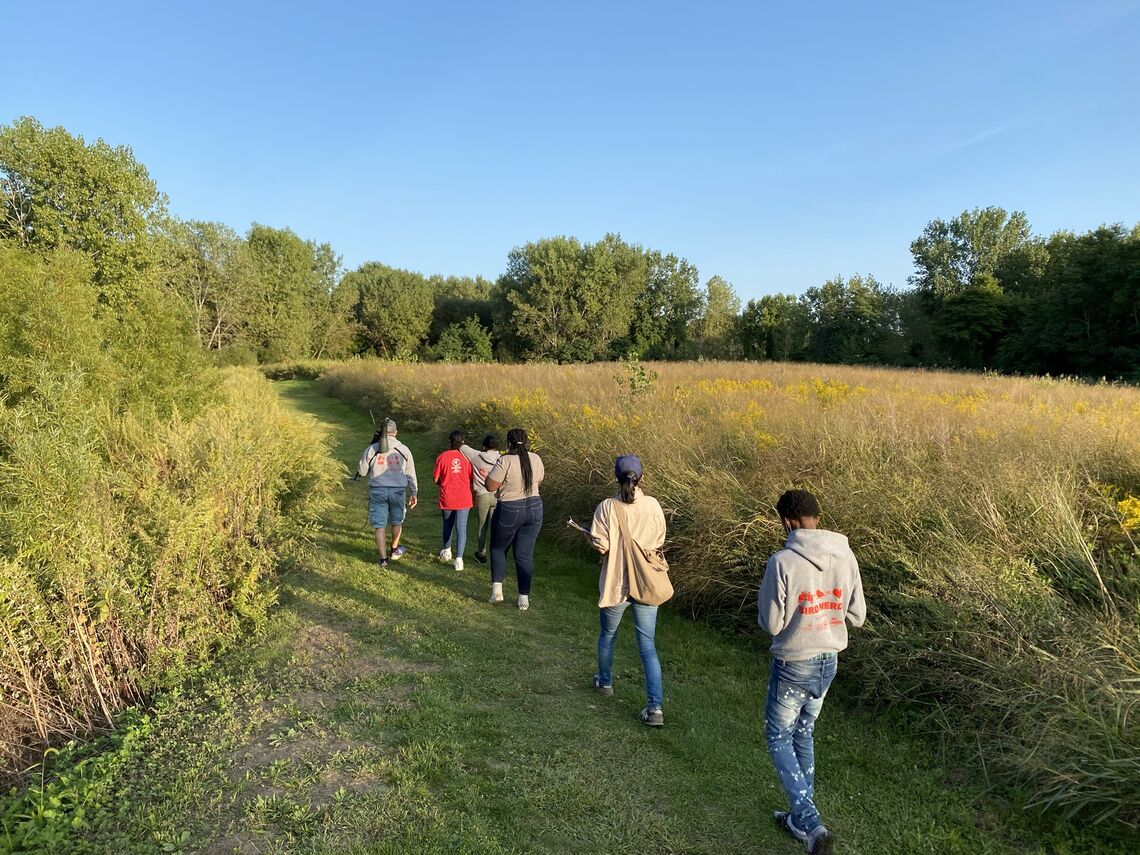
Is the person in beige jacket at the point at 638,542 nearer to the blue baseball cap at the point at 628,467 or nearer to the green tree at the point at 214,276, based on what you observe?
the blue baseball cap at the point at 628,467

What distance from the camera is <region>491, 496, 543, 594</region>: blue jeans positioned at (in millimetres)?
6398

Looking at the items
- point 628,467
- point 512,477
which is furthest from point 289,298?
point 628,467

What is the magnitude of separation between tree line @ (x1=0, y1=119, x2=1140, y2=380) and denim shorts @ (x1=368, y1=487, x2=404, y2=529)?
820cm

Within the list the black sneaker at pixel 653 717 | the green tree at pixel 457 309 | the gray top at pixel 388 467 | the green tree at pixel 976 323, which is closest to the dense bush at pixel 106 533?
the gray top at pixel 388 467

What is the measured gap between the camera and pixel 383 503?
7.60 metres

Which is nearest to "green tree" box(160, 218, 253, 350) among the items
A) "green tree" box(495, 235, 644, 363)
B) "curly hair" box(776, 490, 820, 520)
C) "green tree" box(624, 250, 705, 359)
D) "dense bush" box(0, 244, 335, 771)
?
"green tree" box(495, 235, 644, 363)

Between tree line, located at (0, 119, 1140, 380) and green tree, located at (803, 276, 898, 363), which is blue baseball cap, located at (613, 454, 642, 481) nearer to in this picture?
tree line, located at (0, 119, 1140, 380)

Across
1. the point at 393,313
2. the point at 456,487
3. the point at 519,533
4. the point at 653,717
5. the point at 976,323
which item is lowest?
the point at 653,717

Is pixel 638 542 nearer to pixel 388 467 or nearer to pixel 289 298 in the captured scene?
pixel 388 467

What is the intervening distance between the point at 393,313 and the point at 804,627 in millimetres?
54750

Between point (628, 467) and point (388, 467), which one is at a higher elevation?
point (628, 467)

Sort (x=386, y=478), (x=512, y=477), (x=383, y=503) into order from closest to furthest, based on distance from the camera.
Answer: (x=512, y=477)
(x=386, y=478)
(x=383, y=503)

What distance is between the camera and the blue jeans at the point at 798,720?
121 inches

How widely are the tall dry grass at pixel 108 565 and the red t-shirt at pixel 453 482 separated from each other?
2151 millimetres
